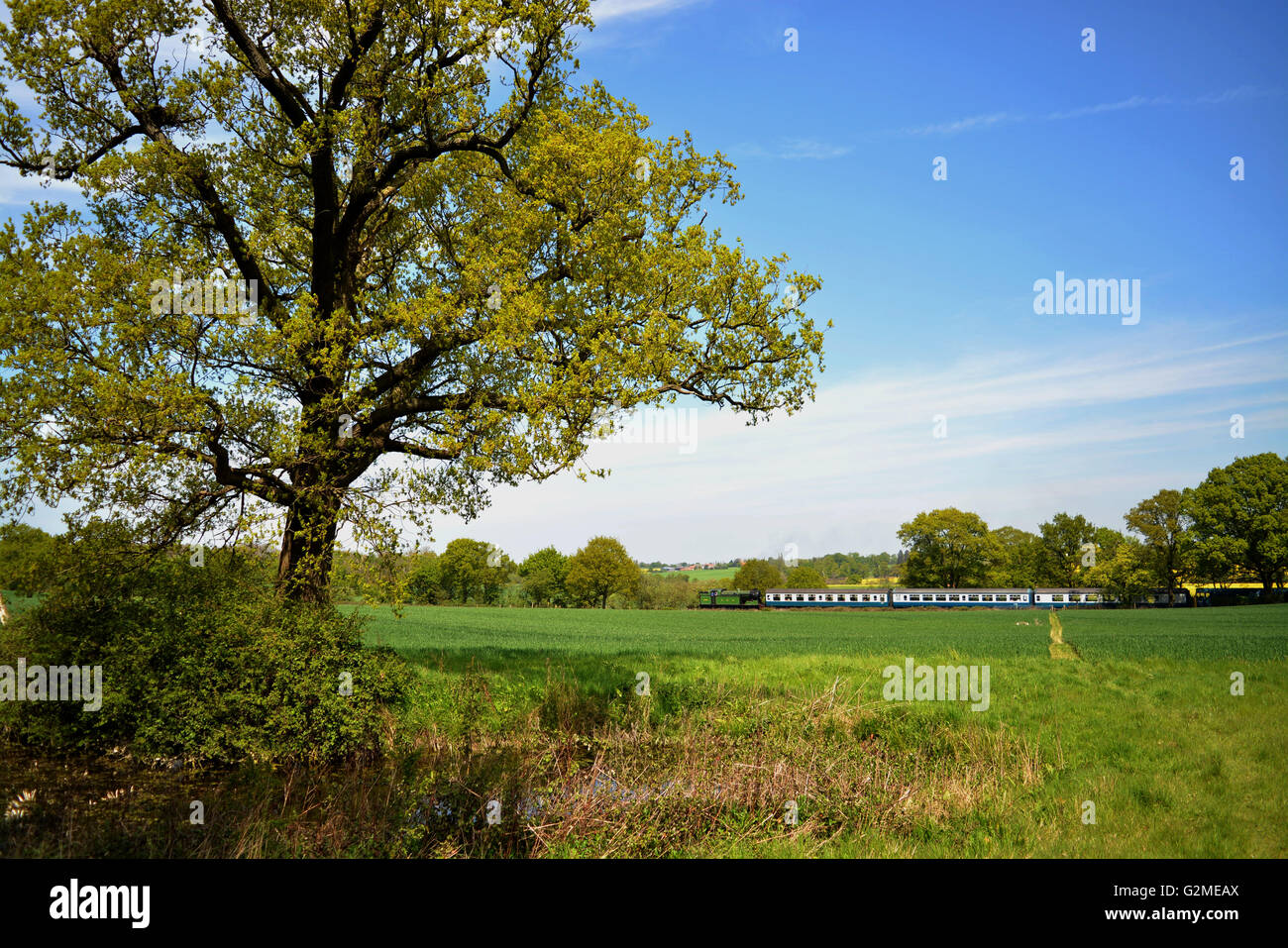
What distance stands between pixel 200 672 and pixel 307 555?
8.93ft

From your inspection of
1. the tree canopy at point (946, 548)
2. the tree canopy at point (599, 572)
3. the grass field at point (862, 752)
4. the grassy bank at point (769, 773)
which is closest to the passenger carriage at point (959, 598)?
the tree canopy at point (946, 548)

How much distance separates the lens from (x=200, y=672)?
46.4ft

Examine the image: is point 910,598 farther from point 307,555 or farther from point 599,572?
point 307,555

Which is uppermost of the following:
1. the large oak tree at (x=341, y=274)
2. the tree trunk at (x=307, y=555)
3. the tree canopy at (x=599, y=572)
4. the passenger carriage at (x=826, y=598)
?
the large oak tree at (x=341, y=274)

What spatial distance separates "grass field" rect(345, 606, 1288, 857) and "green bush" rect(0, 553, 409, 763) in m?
1.98

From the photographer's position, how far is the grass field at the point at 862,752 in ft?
37.4

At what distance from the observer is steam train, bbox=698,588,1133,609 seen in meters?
77.1

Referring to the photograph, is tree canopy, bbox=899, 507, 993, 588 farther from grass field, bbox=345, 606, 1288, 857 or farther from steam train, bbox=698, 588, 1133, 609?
grass field, bbox=345, 606, 1288, 857

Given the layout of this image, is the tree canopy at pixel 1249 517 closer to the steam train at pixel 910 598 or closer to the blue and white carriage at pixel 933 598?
the steam train at pixel 910 598

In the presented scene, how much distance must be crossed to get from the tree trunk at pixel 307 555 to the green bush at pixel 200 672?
549 millimetres

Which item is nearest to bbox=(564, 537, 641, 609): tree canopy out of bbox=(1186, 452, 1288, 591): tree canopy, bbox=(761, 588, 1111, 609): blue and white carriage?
bbox=(761, 588, 1111, 609): blue and white carriage

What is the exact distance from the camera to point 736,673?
20.6m

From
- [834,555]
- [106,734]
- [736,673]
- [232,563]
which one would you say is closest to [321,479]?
[232,563]
